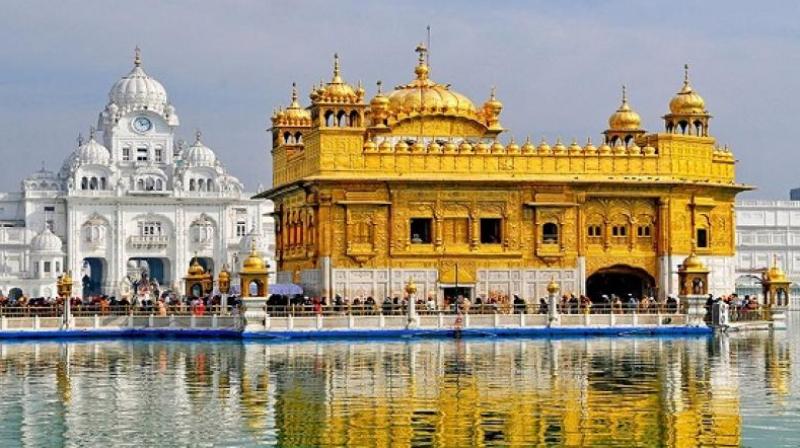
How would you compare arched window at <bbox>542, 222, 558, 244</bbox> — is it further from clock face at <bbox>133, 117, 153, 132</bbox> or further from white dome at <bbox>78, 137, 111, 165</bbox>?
clock face at <bbox>133, 117, 153, 132</bbox>

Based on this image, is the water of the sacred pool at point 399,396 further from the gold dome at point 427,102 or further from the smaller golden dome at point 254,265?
the gold dome at point 427,102

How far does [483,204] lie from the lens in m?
48.4

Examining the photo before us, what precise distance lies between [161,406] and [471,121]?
28.3 m

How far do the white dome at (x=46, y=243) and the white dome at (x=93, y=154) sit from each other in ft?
26.5

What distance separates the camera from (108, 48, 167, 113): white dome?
359ft

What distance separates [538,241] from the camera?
4869 cm

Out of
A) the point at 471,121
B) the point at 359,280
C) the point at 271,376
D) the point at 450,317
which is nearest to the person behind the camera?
the point at 271,376

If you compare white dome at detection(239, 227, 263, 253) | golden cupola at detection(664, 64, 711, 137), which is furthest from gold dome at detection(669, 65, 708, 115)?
white dome at detection(239, 227, 263, 253)

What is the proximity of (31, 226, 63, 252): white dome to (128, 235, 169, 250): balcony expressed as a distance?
5.63 meters

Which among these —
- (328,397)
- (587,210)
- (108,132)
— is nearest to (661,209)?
(587,210)

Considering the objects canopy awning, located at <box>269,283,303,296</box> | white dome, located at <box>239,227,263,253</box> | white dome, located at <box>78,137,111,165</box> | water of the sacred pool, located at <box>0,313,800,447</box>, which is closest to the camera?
water of the sacred pool, located at <box>0,313,800,447</box>

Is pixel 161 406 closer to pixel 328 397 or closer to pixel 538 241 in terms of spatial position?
pixel 328 397

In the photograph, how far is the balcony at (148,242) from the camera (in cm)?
10256

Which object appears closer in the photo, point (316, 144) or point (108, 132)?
point (316, 144)
